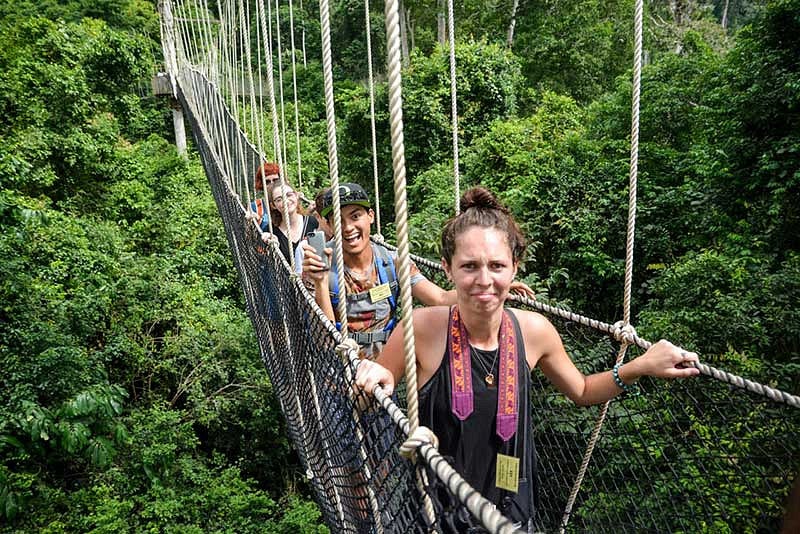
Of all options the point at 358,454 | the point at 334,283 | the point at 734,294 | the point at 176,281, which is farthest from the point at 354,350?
the point at 176,281

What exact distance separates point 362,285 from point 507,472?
0.61m

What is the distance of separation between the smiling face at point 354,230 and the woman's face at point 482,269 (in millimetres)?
497

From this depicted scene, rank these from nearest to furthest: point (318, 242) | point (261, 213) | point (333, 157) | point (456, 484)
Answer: point (456, 484)
point (333, 157)
point (318, 242)
point (261, 213)

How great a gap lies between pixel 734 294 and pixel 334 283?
2180 mm

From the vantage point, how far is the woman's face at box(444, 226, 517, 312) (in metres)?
0.78

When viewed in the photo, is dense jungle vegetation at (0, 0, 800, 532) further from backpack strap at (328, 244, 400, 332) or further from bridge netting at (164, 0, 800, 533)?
backpack strap at (328, 244, 400, 332)

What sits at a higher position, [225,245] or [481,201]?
[481,201]

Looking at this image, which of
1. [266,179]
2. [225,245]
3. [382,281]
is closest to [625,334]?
[382,281]

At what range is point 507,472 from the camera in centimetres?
78

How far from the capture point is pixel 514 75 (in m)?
7.61

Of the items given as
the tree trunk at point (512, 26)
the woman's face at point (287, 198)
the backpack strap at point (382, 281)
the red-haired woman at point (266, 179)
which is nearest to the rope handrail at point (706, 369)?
the backpack strap at point (382, 281)

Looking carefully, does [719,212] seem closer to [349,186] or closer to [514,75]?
[349,186]

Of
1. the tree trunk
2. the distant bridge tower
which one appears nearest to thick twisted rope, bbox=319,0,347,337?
the distant bridge tower

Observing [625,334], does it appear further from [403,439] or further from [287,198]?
[287,198]
